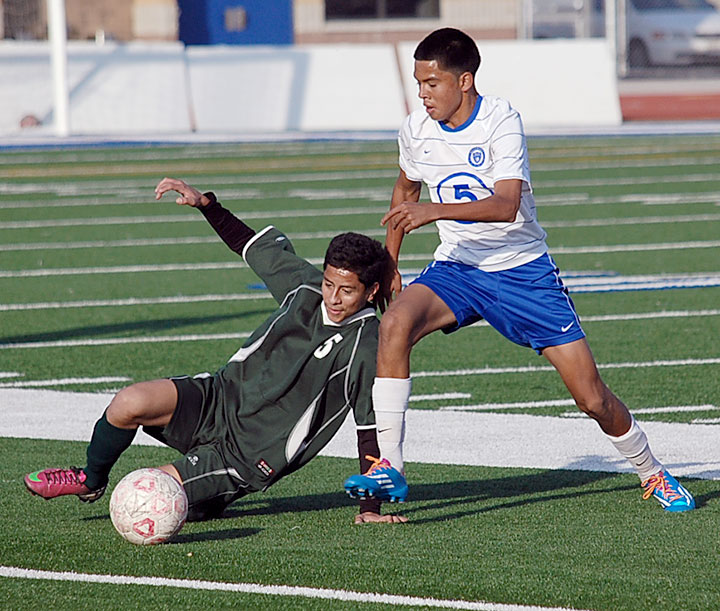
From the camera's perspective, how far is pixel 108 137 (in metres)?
25.3

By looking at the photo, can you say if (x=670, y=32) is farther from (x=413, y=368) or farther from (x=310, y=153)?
(x=413, y=368)

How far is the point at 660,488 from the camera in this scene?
5746mm

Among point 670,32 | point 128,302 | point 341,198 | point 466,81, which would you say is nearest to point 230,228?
point 466,81

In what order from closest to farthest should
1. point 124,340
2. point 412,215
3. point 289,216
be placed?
point 412,215
point 124,340
point 289,216

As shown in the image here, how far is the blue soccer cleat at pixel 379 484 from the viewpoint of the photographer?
497 centimetres

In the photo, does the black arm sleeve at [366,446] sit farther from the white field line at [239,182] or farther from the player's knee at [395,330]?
the white field line at [239,182]

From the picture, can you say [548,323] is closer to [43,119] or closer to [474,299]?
[474,299]

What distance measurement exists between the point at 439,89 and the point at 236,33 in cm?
2894

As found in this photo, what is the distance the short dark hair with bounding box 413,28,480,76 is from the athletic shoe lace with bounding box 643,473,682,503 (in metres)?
1.79

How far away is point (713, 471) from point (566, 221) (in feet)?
32.5

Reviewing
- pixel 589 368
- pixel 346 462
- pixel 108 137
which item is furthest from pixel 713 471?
pixel 108 137

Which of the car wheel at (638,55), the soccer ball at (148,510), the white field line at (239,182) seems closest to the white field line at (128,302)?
the soccer ball at (148,510)

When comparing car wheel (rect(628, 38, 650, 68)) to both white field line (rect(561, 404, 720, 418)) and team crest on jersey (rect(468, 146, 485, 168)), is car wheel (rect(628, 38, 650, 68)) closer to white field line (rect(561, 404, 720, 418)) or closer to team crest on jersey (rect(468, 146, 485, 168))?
white field line (rect(561, 404, 720, 418))

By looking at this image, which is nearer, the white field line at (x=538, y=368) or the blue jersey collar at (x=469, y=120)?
the blue jersey collar at (x=469, y=120)
